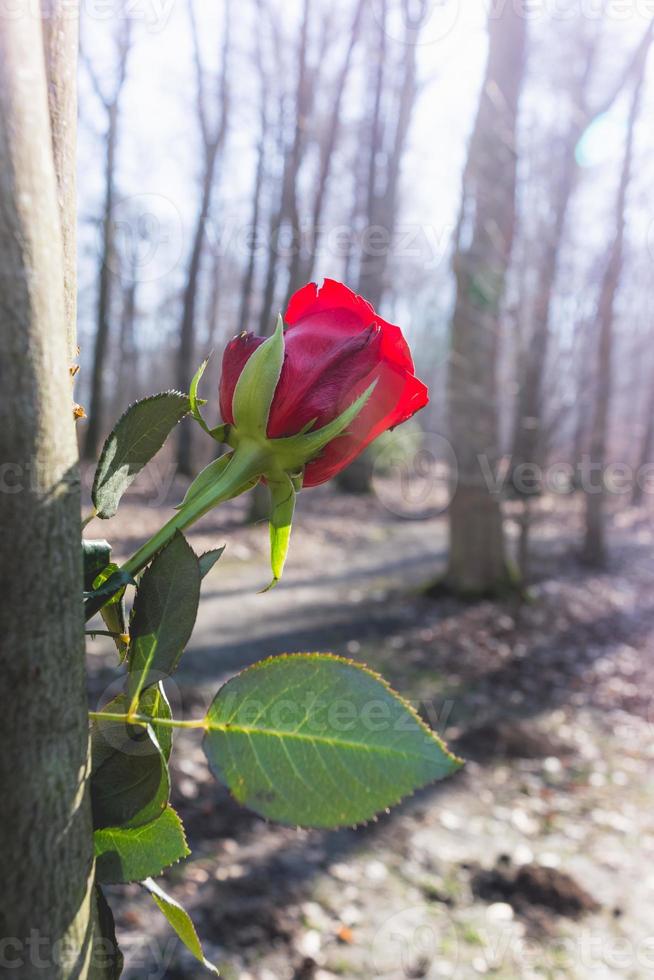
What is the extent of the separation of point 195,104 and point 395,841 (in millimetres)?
15560

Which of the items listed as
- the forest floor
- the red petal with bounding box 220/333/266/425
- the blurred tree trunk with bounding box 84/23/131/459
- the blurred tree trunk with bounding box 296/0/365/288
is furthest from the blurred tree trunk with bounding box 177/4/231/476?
the red petal with bounding box 220/333/266/425

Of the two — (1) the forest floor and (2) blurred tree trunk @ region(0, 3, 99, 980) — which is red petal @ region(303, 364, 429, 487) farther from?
(1) the forest floor

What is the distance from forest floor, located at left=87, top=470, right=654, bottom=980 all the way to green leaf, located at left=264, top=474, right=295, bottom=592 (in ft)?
1.61

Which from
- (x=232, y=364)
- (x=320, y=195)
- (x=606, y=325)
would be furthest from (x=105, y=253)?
(x=232, y=364)

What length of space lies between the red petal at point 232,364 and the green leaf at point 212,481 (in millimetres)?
29

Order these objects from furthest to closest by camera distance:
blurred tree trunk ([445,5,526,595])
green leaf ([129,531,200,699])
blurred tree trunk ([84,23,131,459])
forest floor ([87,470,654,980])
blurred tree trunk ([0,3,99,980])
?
blurred tree trunk ([84,23,131,459]) → blurred tree trunk ([445,5,526,595]) → forest floor ([87,470,654,980]) → green leaf ([129,531,200,699]) → blurred tree trunk ([0,3,99,980])

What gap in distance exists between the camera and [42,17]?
433 millimetres

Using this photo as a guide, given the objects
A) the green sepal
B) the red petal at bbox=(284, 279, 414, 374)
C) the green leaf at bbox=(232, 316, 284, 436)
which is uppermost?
the red petal at bbox=(284, 279, 414, 374)

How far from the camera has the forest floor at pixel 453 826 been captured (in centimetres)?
Answer: 292

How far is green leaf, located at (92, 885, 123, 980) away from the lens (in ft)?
1.36

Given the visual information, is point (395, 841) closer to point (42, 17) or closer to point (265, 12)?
point (42, 17)

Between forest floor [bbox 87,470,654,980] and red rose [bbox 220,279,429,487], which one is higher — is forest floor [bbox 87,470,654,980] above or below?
below

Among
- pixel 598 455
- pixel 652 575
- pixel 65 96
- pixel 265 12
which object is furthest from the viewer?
pixel 265 12

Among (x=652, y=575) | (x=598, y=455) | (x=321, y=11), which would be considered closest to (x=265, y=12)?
(x=321, y=11)
